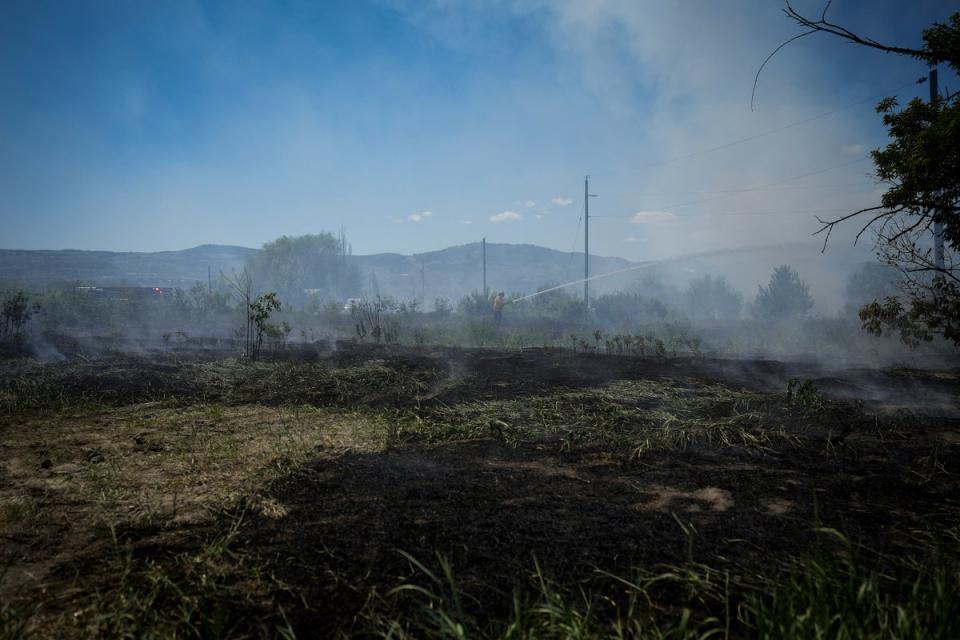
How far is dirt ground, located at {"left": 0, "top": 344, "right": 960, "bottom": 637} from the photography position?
7.60ft

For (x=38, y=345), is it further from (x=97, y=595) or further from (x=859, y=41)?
(x=859, y=41)

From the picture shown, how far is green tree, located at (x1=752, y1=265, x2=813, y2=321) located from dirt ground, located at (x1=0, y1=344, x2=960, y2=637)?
18.4 m

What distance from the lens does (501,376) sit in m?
7.83

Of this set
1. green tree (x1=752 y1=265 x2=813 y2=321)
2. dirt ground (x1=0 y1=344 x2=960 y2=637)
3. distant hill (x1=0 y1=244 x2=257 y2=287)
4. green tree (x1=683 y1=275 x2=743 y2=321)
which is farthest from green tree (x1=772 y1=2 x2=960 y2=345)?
distant hill (x1=0 y1=244 x2=257 y2=287)

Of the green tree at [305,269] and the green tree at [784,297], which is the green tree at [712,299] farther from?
the green tree at [305,269]

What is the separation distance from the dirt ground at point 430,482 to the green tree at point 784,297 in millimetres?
18441

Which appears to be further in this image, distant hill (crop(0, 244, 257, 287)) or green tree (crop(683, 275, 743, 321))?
distant hill (crop(0, 244, 257, 287))

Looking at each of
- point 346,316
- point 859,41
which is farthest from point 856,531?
point 346,316

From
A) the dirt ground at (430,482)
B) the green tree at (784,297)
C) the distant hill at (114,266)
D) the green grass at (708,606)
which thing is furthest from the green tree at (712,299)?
the distant hill at (114,266)

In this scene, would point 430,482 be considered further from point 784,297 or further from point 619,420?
point 784,297

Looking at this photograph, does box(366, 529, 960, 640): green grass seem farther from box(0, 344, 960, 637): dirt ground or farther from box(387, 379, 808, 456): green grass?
box(387, 379, 808, 456): green grass

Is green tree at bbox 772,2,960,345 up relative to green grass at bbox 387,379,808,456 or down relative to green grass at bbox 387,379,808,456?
up

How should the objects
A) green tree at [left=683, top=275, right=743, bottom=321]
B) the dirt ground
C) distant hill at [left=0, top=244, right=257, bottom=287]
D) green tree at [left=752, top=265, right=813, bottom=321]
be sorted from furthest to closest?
distant hill at [left=0, top=244, right=257, bottom=287] → green tree at [left=683, top=275, right=743, bottom=321] → green tree at [left=752, top=265, right=813, bottom=321] → the dirt ground

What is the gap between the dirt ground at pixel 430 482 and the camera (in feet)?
7.60
